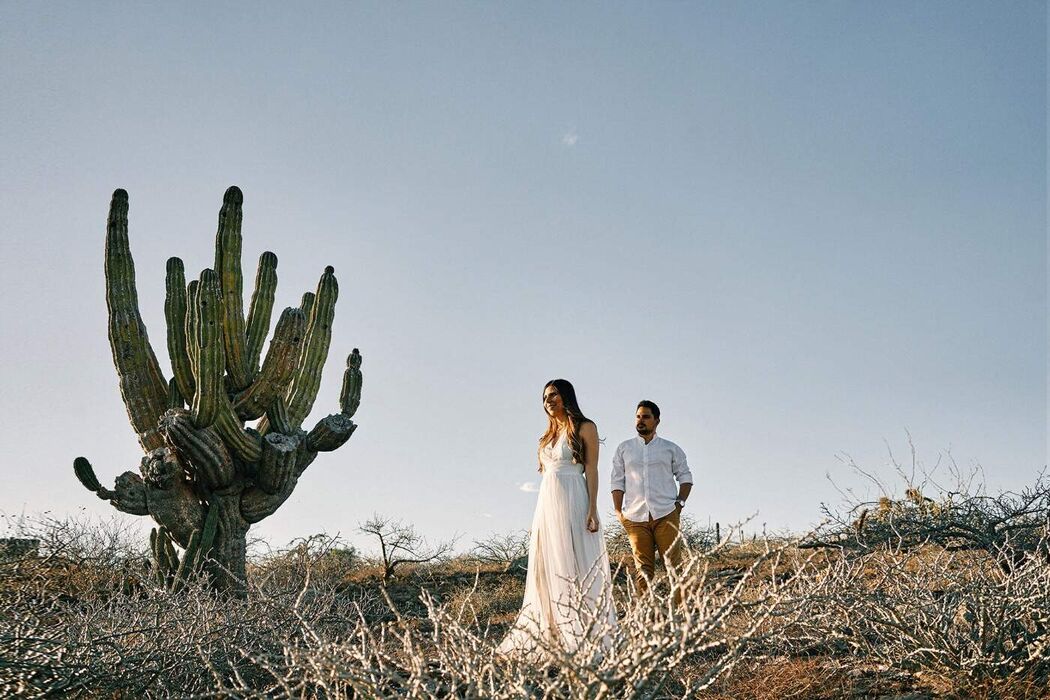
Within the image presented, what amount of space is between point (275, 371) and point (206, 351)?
1.00 meters

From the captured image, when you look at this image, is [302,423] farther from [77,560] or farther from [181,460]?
[77,560]

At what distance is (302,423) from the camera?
33.0 feet

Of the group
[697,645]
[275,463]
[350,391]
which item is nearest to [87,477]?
[275,463]

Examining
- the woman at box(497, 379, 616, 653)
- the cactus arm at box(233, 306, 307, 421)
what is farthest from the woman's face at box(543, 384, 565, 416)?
the cactus arm at box(233, 306, 307, 421)

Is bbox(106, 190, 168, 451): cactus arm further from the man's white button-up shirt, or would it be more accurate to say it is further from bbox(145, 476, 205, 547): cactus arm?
the man's white button-up shirt

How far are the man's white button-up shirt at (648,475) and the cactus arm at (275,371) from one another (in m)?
4.16

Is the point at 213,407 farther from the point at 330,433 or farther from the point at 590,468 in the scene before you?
the point at 590,468

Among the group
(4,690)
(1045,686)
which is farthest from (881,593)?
(4,690)

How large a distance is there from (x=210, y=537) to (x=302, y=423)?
1.63m

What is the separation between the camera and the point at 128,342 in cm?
922

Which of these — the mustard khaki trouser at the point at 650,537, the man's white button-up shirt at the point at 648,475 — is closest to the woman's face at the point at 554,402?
the man's white button-up shirt at the point at 648,475

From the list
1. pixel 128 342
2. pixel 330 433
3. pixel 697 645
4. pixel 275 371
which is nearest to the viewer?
pixel 697 645

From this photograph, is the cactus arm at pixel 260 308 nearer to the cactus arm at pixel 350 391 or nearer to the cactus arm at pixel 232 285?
the cactus arm at pixel 232 285

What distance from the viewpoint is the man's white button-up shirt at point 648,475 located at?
268 inches
